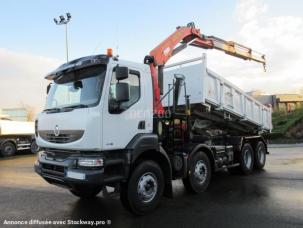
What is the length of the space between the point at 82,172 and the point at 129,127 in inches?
46.8

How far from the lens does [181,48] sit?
377 inches

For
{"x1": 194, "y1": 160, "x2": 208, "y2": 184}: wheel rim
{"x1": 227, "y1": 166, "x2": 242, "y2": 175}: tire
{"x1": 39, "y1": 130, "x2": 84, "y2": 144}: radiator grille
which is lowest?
{"x1": 227, "y1": 166, "x2": 242, "y2": 175}: tire

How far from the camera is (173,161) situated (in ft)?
24.0

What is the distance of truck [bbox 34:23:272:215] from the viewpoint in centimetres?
580

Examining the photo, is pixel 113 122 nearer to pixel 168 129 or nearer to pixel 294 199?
pixel 168 129

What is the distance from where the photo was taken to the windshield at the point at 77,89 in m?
6.00

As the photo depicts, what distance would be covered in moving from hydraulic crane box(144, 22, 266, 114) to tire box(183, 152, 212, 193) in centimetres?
151

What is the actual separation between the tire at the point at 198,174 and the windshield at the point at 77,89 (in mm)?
2824

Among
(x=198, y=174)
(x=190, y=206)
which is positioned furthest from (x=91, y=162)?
(x=198, y=174)

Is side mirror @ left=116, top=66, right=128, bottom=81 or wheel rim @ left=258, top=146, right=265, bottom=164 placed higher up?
side mirror @ left=116, top=66, right=128, bottom=81

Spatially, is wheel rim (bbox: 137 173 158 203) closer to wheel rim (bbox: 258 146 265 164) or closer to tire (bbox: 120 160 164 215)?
tire (bbox: 120 160 164 215)

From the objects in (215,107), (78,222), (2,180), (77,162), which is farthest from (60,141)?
(2,180)

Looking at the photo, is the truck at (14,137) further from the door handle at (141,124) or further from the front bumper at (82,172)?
the door handle at (141,124)

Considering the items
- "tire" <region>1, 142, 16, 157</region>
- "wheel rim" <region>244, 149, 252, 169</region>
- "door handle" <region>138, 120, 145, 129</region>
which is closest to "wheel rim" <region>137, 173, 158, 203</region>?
"door handle" <region>138, 120, 145, 129</region>
